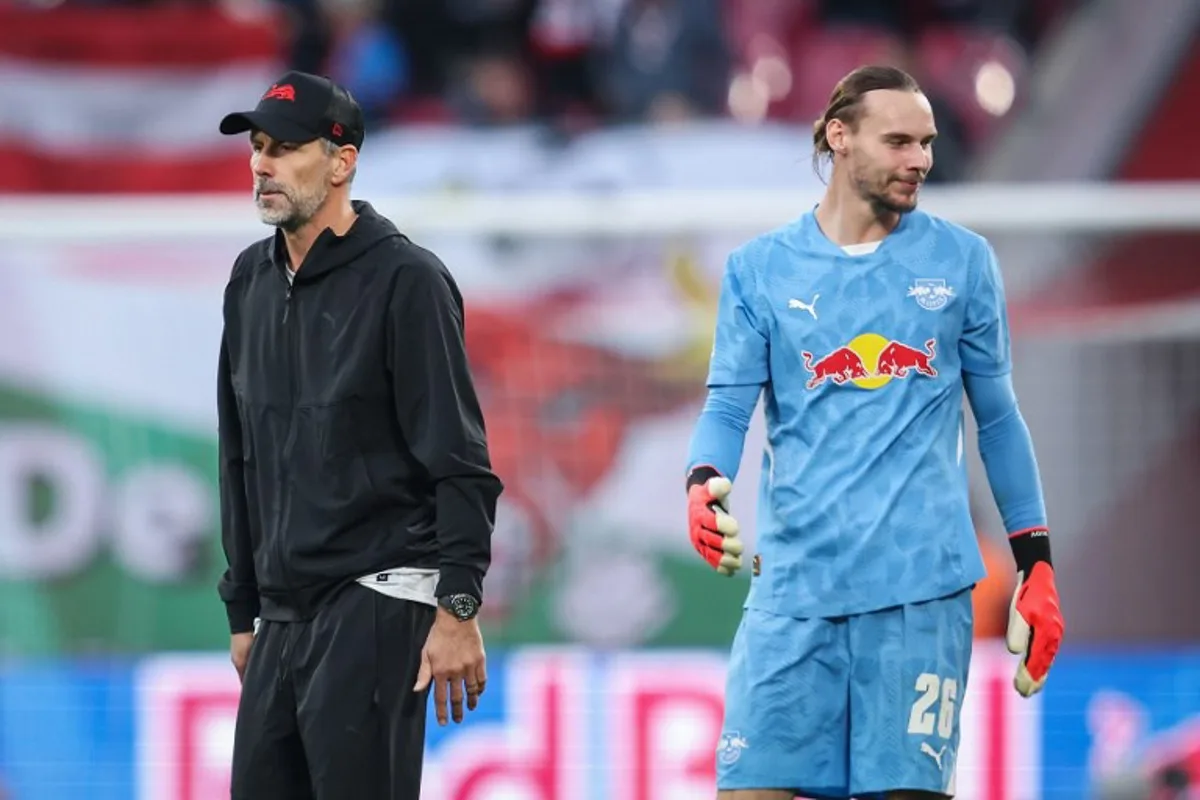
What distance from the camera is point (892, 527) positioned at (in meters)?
4.37

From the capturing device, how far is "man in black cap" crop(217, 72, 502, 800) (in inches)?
161

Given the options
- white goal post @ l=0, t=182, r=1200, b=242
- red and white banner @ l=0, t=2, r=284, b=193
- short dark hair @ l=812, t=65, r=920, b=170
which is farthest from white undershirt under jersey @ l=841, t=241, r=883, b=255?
red and white banner @ l=0, t=2, r=284, b=193

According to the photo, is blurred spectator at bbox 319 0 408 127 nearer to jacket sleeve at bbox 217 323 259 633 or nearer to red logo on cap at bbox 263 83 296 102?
jacket sleeve at bbox 217 323 259 633

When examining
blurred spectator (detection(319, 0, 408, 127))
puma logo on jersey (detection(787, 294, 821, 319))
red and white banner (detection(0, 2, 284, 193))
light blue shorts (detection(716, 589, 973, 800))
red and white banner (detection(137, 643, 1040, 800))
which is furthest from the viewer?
blurred spectator (detection(319, 0, 408, 127))

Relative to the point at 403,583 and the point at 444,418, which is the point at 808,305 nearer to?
the point at 444,418

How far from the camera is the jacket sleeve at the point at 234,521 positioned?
4395 mm

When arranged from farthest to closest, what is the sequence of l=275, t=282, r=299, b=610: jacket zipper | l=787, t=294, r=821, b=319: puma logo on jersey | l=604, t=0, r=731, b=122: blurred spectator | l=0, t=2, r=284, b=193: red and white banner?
l=604, t=0, r=731, b=122: blurred spectator < l=0, t=2, r=284, b=193: red and white banner < l=787, t=294, r=821, b=319: puma logo on jersey < l=275, t=282, r=299, b=610: jacket zipper

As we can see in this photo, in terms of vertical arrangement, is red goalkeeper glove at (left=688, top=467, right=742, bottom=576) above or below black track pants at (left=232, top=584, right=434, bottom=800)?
above

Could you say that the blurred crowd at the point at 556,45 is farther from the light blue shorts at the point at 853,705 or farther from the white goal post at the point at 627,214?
the light blue shorts at the point at 853,705

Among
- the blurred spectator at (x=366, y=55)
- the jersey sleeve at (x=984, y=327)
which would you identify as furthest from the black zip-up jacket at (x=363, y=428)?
the blurred spectator at (x=366, y=55)

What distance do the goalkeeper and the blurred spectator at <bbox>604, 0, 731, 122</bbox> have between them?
5.01 meters

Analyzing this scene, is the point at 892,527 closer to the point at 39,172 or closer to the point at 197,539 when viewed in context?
the point at 197,539

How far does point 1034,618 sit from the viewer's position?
4.43 metres

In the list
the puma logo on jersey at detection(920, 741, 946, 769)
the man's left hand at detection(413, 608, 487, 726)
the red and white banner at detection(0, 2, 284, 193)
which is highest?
the red and white banner at detection(0, 2, 284, 193)
